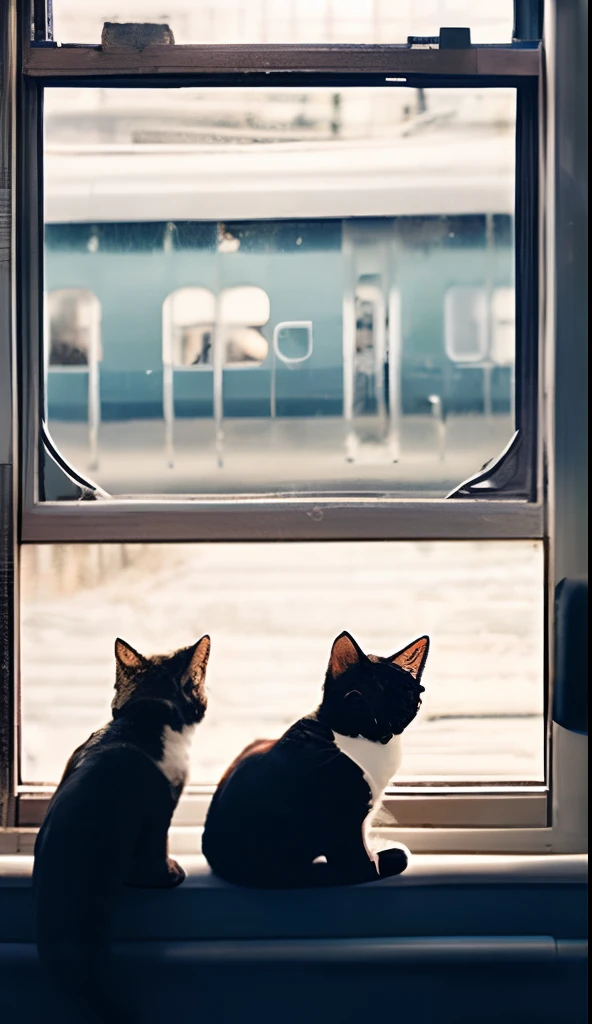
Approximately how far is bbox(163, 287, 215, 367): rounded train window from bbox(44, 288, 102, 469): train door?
0.40 ft

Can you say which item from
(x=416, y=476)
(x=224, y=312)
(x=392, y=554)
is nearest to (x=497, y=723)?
(x=392, y=554)

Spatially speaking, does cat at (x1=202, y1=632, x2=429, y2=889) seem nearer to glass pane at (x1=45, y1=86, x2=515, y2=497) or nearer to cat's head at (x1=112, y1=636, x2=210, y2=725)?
cat's head at (x1=112, y1=636, x2=210, y2=725)

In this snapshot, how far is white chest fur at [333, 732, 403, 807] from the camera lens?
1.24 metres

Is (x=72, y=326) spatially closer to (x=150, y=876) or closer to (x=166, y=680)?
(x=166, y=680)

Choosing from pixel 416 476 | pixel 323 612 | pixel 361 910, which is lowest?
pixel 361 910

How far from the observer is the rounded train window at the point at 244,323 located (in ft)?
4.45

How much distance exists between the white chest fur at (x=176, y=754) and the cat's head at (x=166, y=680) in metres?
0.02

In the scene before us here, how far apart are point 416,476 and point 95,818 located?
0.73 metres

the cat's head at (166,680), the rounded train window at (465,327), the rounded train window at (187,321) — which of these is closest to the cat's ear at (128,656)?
the cat's head at (166,680)

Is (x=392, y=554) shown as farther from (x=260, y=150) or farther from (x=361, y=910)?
(x=260, y=150)

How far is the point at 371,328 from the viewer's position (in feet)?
4.46

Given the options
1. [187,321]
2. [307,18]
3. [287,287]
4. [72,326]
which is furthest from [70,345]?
[307,18]

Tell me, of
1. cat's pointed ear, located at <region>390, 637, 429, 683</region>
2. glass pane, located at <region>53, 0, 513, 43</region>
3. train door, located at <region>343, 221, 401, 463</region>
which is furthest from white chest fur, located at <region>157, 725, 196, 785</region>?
glass pane, located at <region>53, 0, 513, 43</region>

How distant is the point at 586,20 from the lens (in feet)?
3.96
